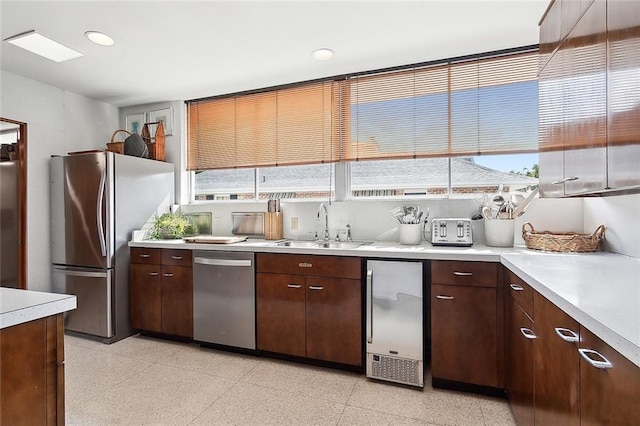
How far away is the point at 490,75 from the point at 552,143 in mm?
1058

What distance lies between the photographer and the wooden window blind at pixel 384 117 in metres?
2.62

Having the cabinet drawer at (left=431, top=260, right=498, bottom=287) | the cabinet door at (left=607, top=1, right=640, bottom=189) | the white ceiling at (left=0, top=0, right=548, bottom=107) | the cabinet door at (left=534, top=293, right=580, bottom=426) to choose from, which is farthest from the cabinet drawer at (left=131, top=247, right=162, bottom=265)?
the cabinet door at (left=607, top=1, right=640, bottom=189)

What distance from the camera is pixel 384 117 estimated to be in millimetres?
2980

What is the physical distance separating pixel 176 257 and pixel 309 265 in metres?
1.31

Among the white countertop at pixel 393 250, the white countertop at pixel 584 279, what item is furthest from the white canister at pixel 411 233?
the white countertop at pixel 584 279

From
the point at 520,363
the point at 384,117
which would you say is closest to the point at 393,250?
the point at 520,363

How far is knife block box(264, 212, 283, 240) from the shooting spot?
3229 mm

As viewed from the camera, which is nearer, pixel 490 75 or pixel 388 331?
pixel 388 331

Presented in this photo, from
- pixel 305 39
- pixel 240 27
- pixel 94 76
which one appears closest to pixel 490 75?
pixel 305 39

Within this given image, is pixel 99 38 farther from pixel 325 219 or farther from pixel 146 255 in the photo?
pixel 325 219

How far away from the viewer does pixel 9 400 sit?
894 mm

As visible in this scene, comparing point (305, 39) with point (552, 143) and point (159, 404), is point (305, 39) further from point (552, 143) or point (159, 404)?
point (159, 404)

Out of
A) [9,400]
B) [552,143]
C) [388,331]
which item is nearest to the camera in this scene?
[9,400]

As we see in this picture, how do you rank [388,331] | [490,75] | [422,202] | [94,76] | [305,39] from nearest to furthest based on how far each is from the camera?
[388,331], [305,39], [490,75], [422,202], [94,76]
